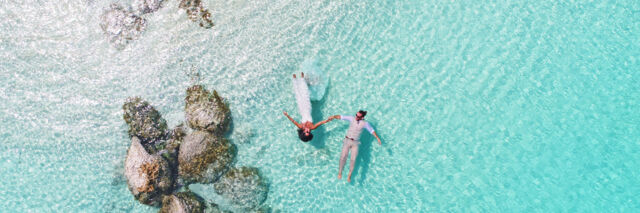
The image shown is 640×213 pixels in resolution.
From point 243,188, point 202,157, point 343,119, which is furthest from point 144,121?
point 343,119

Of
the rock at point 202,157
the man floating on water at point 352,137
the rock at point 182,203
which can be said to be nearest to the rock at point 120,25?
the rock at point 202,157

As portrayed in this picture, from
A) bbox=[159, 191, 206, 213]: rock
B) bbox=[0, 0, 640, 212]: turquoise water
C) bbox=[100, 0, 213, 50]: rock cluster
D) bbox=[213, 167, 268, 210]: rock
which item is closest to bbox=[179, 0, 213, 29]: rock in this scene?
bbox=[100, 0, 213, 50]: rock cluster

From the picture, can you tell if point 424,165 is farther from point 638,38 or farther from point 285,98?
point 638,38

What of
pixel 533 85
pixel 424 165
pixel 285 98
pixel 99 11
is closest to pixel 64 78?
pixel 99 11

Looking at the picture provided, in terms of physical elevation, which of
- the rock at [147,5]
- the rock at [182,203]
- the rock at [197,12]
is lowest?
the rock at [182,203]

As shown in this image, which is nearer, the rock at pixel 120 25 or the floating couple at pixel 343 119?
the floating couple at pixel 343 119

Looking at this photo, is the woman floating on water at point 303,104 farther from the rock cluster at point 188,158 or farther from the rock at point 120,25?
the rock at point 120,25

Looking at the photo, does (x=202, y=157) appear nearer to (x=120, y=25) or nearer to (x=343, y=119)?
(x=343, y=119)
